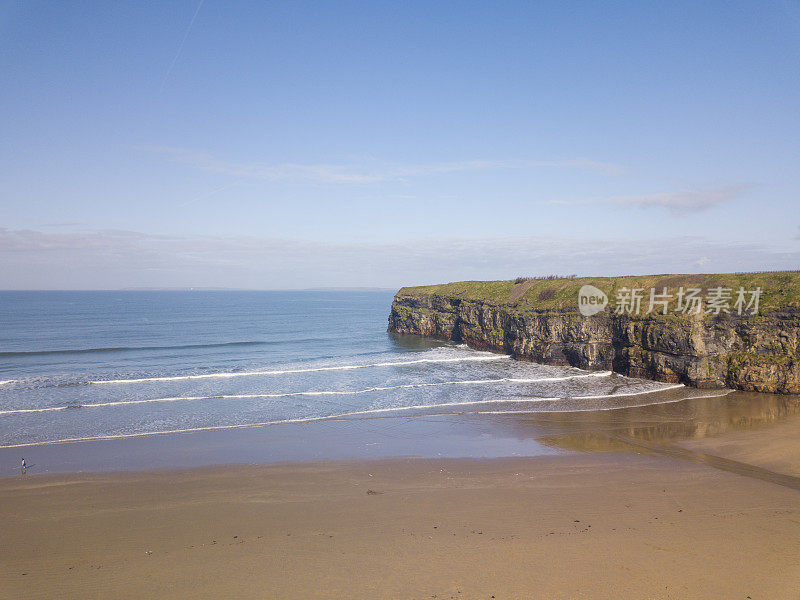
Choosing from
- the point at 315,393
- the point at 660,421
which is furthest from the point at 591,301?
the point at 315,393

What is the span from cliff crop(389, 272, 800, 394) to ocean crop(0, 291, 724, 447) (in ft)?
5.06

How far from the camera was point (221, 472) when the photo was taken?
47.2 feet

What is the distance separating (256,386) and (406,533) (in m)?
19.3

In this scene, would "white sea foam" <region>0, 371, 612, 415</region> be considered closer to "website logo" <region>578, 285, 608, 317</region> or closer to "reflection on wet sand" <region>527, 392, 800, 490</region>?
"website logo" <region>578, 285, 608, 317</region>

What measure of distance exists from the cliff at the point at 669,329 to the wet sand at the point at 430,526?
9.28m

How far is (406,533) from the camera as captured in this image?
10.3 metres

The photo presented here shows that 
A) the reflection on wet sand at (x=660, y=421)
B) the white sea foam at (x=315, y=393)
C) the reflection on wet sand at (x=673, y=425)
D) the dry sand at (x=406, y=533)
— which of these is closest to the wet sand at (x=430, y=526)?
the dry sand at (x=406, y=533)

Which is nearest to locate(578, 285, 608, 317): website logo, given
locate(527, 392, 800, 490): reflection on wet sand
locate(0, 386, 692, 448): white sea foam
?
locate(0, 386, 692, 448): white sea foam

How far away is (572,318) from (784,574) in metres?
24.1

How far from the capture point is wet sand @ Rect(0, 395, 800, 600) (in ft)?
27.5

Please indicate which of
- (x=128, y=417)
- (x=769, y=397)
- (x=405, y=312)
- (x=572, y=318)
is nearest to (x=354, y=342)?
(x=405, y=312)

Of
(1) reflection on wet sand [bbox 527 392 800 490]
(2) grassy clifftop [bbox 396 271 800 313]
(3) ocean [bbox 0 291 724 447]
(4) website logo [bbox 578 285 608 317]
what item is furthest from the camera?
(4) website logo [bbox 578 285 608 317]

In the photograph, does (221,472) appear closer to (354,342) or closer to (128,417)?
(128,417)

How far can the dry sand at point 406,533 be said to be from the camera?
27.4 feet
